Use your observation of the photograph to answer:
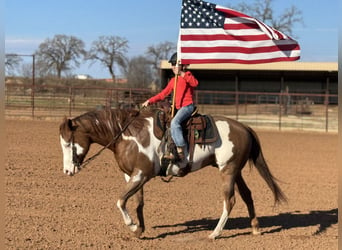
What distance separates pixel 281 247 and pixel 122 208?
7.13 ft

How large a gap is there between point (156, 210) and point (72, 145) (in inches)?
85.6

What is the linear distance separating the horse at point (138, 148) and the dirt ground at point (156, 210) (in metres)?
0.36

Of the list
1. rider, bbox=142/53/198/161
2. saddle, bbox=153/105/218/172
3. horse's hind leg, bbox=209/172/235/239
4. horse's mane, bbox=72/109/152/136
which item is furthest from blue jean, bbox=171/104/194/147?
horse's hind leg, bbox=209/172/235/239

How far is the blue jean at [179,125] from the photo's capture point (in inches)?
224

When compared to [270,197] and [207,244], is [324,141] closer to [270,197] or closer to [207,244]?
[270,197]

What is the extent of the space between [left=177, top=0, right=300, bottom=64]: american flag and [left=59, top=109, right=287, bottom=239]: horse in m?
1.00

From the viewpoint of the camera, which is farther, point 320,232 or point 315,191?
point 315,191

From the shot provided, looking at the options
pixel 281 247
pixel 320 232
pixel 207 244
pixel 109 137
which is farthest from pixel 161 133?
pixel 320 232

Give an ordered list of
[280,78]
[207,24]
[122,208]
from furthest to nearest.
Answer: [280,78] < [207,24] < [122,208]

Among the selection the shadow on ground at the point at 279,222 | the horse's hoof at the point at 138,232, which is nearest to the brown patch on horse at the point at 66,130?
the horse's hoof at the point at 138,232

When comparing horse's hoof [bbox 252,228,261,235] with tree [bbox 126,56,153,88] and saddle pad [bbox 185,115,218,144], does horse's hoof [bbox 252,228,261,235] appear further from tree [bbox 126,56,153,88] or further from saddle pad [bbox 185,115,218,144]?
tree [bbox 126,56,153,88]

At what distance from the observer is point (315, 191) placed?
9375 mm

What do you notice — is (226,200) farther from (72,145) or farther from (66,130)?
(66,130)

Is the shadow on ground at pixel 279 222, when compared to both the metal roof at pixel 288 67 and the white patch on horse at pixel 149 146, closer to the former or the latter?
the white patch on horse at pixel 149 146
